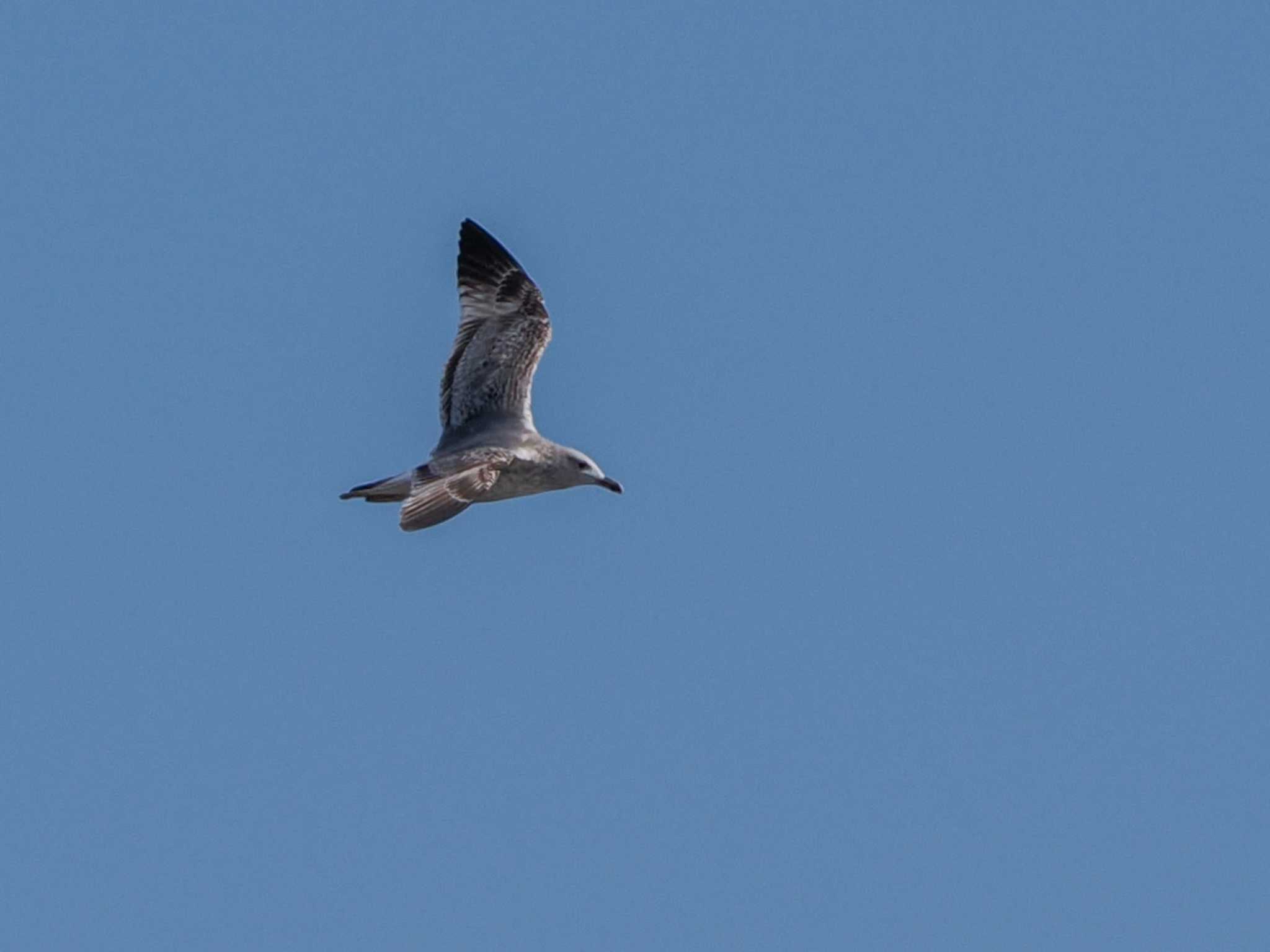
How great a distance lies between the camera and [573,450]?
72.7ft

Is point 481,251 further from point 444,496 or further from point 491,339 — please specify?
point 444,496

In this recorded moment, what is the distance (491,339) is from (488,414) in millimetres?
1098

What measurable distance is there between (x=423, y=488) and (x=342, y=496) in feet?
5.44

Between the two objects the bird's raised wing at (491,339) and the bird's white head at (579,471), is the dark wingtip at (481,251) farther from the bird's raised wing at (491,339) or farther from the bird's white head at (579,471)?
the bird's white head at (579,471)

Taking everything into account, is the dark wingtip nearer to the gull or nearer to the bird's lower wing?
the gull

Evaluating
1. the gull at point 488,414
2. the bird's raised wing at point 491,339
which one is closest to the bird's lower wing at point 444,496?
the gull at point 488,414

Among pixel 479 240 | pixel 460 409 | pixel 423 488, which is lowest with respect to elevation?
pixel 423 488

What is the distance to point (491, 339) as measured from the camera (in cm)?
2372

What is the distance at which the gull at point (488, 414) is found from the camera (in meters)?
21.1

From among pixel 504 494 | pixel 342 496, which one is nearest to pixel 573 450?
pixel 504 494

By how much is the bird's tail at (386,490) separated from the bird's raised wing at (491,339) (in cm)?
120

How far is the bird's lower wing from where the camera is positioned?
776 inches

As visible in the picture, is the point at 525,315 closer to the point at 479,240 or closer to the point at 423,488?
the point at 479,240

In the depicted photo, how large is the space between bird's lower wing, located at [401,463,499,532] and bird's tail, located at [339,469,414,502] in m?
0.58
